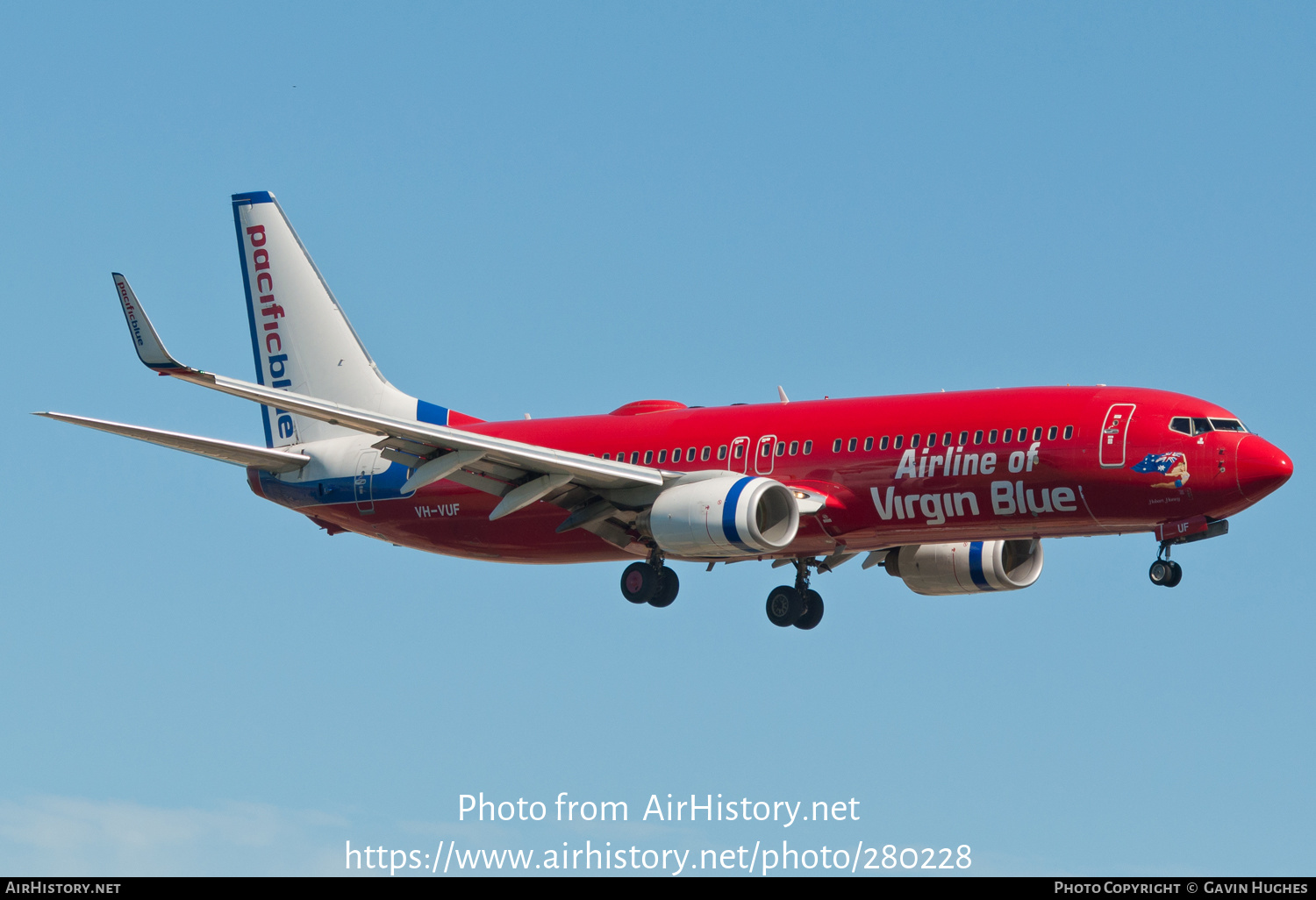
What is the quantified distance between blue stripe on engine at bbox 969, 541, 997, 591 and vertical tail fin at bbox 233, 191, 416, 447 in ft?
58.0

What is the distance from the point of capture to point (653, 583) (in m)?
50.0

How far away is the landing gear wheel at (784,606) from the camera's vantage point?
5241cm

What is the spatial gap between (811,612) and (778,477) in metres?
5.03

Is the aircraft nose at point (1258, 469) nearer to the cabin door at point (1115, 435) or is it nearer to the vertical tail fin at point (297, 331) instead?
the cabin door at point (1115, 435)

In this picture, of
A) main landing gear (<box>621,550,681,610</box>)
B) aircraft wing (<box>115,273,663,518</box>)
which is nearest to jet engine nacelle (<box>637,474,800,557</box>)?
aircraft wing (<box>115,273,663,518</box>)

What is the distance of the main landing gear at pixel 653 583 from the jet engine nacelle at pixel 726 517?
2238 mm

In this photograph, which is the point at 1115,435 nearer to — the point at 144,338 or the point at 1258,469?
the point at 1258,469

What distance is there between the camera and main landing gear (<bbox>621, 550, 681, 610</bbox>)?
50.1m

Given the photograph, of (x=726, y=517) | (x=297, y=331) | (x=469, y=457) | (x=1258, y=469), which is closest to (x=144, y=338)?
(x=469, y=457)

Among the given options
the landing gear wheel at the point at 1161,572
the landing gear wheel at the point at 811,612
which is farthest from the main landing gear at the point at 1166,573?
the landing gear wheel at the point at 811,612
